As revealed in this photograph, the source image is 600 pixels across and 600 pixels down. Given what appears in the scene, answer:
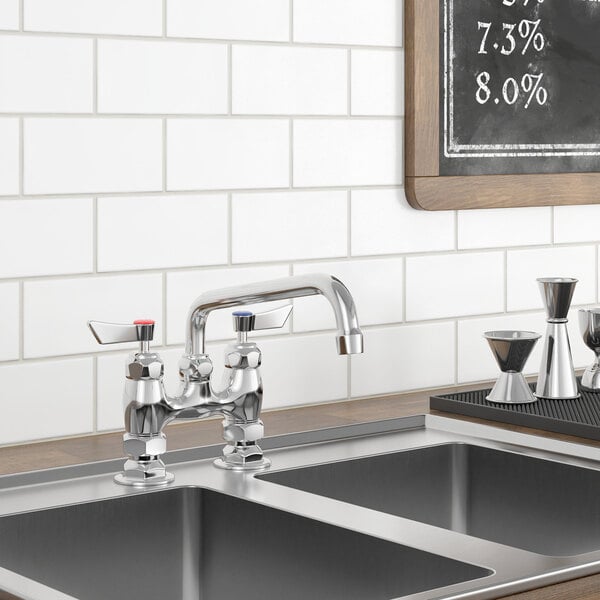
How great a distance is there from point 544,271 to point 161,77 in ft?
2.49

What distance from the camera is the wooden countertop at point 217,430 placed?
1438mm

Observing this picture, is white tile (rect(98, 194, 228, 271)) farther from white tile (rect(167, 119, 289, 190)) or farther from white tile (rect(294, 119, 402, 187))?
white tile (rect(294, 119, 402, 187))

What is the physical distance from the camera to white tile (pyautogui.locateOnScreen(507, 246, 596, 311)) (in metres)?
1.98

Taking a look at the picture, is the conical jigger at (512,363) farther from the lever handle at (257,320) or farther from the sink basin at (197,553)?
the sink basin at (197,553)

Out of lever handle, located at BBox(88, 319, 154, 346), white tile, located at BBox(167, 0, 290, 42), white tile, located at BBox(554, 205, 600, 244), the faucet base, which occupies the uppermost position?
white tile, located at BBox(167, 0, 290, 42)

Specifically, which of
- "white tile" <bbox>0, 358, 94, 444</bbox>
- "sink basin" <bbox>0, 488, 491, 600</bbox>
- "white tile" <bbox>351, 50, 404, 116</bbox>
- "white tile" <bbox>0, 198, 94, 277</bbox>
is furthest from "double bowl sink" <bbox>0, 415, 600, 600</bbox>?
"white tile" <bbox>351, 50, 404, 116</bbox>

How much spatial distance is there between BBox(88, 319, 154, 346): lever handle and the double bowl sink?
0.16m

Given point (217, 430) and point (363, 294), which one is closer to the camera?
point (217, 430)

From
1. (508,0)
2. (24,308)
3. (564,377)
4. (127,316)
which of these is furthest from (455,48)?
(24,308)

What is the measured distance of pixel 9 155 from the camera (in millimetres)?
1465

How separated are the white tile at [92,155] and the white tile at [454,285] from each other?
46 cm

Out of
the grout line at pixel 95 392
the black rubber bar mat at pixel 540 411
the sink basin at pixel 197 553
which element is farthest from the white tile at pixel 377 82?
the sink basin at pixel 197 553

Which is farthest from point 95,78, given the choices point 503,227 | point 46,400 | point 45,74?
point 503,227

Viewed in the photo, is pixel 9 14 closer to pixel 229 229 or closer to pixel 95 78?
pixel 95 78
